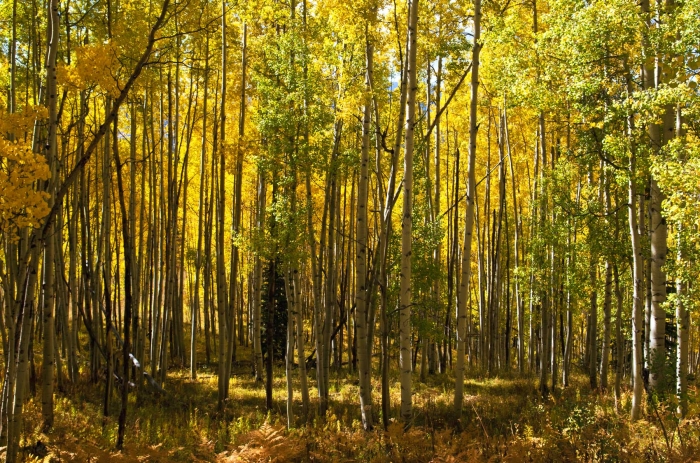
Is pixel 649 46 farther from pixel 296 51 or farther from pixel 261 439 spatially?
pixel 261 439

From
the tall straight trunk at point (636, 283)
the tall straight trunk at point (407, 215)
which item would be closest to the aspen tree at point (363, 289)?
the tall straight trunk at point (407, 215)

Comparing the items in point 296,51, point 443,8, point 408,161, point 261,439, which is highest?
point 443,8

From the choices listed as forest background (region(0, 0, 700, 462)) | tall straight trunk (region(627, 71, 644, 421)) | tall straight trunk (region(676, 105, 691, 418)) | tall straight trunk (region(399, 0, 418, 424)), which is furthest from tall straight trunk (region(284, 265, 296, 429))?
tall straight trunk (region(676, 105, 691, 418))

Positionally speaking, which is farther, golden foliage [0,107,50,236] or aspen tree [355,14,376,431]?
aspen tree [355,14,376,431]

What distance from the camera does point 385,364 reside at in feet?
23.6

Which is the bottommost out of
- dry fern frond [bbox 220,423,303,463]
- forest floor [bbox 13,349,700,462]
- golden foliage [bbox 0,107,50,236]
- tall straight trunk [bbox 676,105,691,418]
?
forest floor [bbox 13,349,700,462]

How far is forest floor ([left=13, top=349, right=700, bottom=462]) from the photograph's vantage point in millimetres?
5215

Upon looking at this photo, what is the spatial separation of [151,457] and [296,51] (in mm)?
6158

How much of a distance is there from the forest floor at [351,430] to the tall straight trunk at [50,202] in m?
0.54

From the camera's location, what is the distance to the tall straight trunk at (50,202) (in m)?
4.43

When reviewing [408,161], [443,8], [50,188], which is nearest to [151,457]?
[50,188]

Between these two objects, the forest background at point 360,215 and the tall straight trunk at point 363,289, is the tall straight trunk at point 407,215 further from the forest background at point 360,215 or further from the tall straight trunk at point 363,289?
the tall straight trunk at point 363,289

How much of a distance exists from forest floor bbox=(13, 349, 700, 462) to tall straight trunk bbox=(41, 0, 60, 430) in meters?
0.54

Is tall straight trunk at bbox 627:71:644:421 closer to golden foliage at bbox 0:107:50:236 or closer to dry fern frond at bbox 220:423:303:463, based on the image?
dry fern frond at bbox 220:423:303:463
